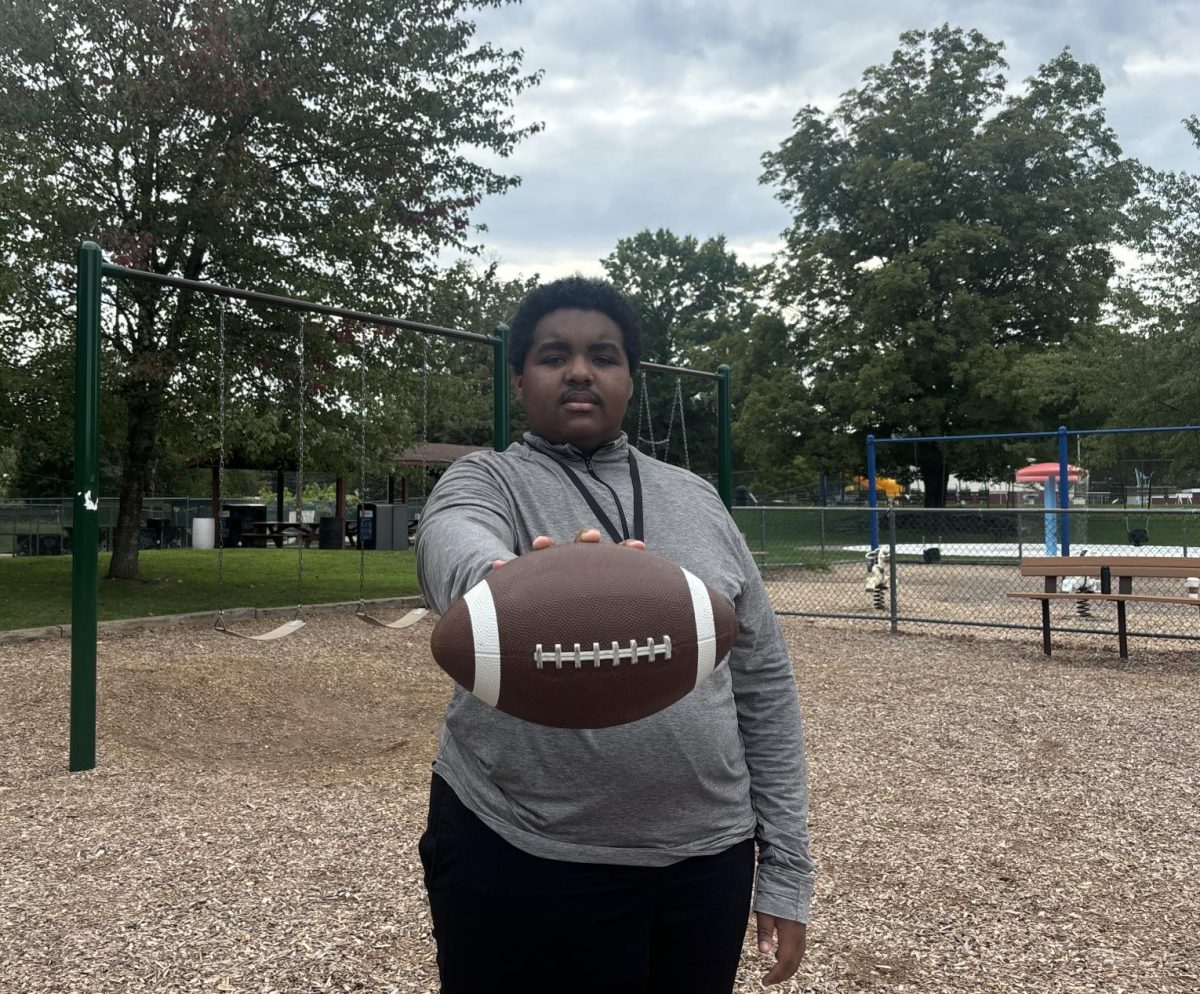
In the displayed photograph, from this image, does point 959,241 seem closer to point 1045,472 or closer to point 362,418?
point 1045,472

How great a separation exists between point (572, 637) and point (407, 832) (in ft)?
11.4

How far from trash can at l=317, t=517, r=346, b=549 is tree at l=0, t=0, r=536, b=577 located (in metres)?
9.28

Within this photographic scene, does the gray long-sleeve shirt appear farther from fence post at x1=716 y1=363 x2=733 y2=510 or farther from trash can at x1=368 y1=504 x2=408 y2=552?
trash can at x1=368 y1=504 x2=408 y2=552

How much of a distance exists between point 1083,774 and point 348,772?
12.6 ft

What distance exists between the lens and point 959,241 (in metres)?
26.9

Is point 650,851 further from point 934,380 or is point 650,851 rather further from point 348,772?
point 934,380

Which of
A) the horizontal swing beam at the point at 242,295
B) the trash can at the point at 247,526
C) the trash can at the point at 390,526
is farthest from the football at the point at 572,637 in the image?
the trash can at the point at 247,526

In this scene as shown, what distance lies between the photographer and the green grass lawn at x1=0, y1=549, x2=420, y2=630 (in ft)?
35.7

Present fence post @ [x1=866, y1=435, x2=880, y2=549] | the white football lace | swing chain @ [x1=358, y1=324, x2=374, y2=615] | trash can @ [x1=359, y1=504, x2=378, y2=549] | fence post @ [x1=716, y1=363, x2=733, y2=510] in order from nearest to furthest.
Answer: the white football lace, swing chain @ [x1=358, y1=324, x2=374, y2=615], fence post @ [x1=716, y1=363, x2=733, y2=510], fence post @ [x1=866, y1=435, x2=880, y2=549], trash can @ [x1=359, y1=504, x2=378, y2=549]

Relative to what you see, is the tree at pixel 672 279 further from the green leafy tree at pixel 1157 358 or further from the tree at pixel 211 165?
the tree at pixel 211 165

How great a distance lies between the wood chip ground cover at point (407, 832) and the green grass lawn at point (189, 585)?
9.77 ft

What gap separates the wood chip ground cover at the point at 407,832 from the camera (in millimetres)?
3121

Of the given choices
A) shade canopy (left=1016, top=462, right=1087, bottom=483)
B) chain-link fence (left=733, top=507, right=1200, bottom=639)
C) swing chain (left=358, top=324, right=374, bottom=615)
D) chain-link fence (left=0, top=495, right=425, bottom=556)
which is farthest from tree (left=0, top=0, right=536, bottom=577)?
shade canopy (left=1016, top=462, right=1087, bottom=483)

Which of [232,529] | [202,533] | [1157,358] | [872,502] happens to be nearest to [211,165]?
[872,502]
